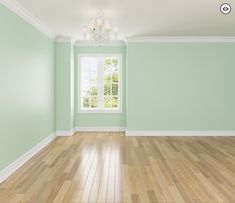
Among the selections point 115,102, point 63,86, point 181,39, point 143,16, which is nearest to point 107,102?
point 115,102

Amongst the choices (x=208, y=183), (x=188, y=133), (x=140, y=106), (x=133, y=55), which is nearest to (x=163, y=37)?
(x=133, y=55)

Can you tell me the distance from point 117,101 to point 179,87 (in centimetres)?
191

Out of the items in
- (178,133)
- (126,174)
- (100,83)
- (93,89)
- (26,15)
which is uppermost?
(26,15)

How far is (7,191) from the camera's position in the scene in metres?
3.49

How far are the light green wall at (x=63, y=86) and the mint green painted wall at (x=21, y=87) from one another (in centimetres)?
81

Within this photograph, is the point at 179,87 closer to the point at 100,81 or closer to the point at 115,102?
the point at 115,102

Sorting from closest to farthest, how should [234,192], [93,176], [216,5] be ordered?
[234,192] → [93,176] → [216,5]

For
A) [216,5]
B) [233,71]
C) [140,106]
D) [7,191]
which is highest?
[216,5]

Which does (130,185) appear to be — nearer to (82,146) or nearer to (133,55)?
(82,146)

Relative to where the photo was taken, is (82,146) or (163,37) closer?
(82,146)

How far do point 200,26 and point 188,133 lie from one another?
2890 millimetres

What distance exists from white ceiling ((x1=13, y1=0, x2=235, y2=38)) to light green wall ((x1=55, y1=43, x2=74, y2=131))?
0.66 metres

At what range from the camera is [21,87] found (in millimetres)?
4754

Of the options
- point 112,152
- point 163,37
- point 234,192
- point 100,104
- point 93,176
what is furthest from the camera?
point 100,104
